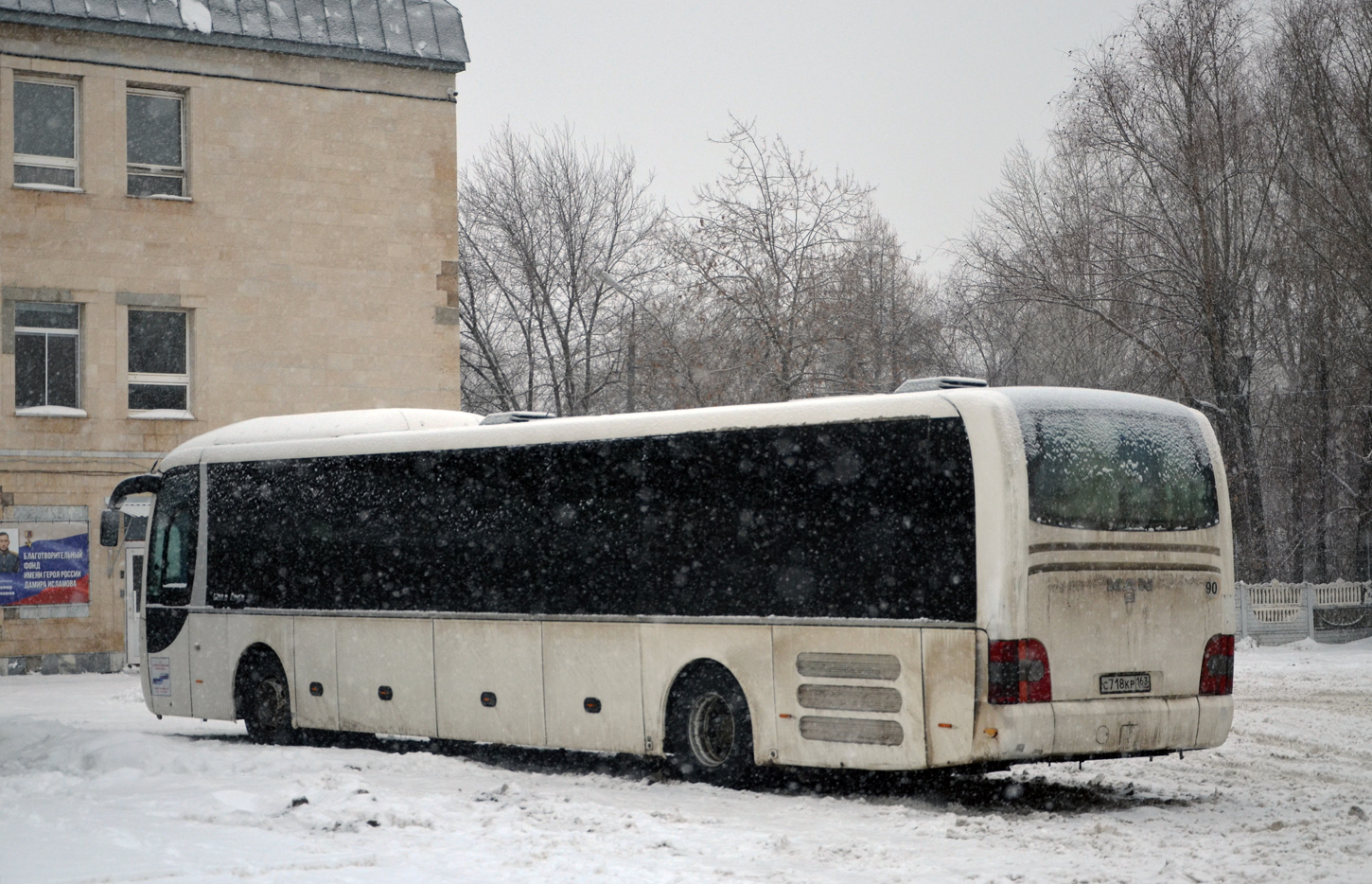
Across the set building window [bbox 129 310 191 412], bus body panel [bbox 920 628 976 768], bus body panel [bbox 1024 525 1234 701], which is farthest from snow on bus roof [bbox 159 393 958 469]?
building window [bbox 129 310 191 412]

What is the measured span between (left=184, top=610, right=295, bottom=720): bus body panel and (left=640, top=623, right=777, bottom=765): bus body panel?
514 centimetres

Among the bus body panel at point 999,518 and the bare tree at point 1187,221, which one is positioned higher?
the bare tree at point 1187,221

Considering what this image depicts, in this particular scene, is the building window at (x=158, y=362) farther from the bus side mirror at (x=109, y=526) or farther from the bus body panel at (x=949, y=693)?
the bus body panel at (x=949, y=693)

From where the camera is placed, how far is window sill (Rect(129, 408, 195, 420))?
3066cm

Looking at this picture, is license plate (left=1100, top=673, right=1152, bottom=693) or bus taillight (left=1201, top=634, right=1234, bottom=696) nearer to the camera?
license plate (left=1100, top=673, right=1152, bottom=693)

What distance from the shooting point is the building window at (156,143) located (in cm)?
3105

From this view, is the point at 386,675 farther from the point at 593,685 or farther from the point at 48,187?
the point at 48,187

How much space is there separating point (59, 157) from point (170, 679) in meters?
15.2

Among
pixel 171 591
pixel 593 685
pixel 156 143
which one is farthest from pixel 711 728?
pixel 156 143

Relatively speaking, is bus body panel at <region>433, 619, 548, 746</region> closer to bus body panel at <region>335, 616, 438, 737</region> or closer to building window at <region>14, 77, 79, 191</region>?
bus body panel at <region>335, 616, 438, 737</region>

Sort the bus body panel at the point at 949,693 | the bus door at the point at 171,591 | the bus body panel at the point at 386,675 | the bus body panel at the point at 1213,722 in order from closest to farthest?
the bus body panel at the point at 949,693 < the bus body panel at the point at 1213,722 < the bus body panel at the point at 386,675 < the bus door at the point at 171,591

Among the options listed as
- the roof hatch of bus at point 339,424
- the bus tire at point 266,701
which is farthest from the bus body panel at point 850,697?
the bus tire at point 266,701

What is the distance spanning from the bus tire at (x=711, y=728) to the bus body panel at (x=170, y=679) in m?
6.93

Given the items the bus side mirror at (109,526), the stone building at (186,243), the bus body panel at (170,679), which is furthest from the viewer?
the stone building at (186,243)
